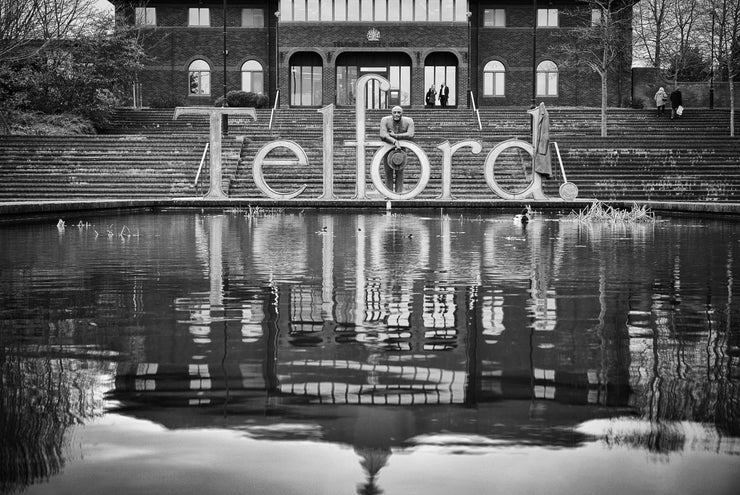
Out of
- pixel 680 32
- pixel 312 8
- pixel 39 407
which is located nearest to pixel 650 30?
pixel 680 32

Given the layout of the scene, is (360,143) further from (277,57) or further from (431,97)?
(277,57)

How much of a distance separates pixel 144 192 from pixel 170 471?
29878 millimetres

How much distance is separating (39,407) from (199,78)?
56.1m

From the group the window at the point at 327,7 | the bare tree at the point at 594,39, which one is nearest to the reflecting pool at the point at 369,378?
the bare tree at the point at 594,39

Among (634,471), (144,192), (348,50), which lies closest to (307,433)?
(634,471)

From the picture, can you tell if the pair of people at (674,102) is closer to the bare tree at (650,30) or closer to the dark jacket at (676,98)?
the dark jacket at (676,98)

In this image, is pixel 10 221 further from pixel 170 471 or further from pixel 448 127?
pixel 448 127

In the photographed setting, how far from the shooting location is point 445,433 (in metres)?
3.39

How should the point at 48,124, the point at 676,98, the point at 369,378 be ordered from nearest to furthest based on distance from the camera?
the point at 369,378 < the point at 48,124 < the point at 676,98

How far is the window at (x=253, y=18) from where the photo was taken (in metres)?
58.6

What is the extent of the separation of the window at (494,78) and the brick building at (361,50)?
5 cm

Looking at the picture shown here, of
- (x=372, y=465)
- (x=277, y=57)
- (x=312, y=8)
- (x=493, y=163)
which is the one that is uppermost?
(x=312, y=8)

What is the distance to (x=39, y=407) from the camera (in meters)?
3.82

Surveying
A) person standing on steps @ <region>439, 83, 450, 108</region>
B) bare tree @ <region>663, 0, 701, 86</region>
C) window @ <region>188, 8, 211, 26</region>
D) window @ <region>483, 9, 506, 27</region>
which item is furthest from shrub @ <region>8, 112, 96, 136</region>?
Result: bare tree @ <region>663, 0, 701, 86</region>
